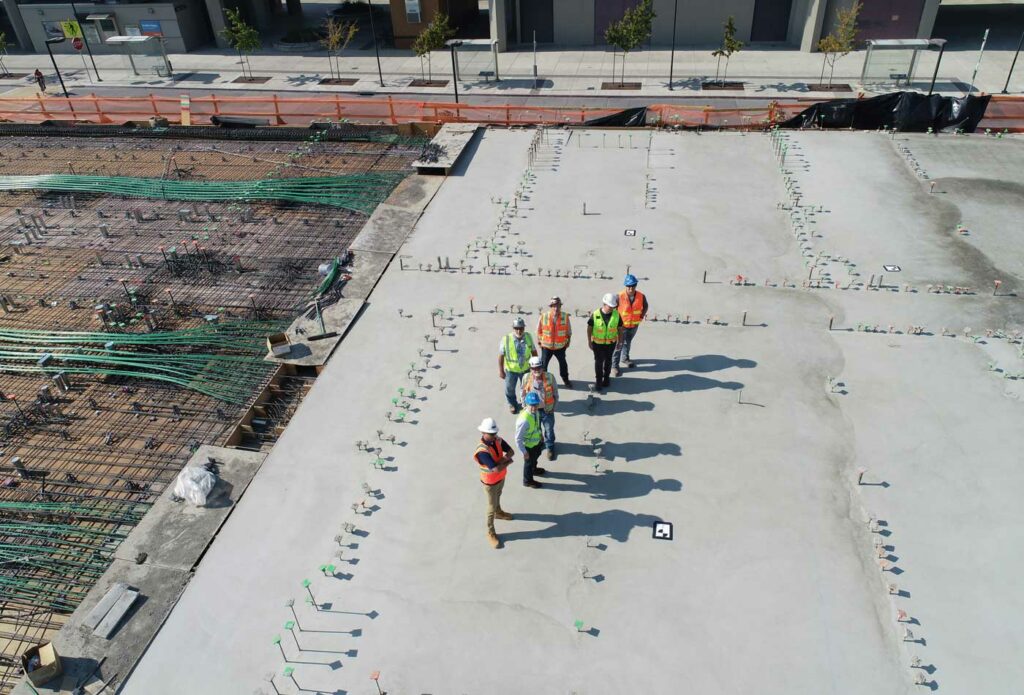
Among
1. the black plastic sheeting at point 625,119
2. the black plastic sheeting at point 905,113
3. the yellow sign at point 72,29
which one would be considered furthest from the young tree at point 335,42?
the black plastic sheeting at point 905,113

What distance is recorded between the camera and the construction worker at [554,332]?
32.4 feet

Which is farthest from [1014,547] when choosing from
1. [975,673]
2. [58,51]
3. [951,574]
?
[58,51]

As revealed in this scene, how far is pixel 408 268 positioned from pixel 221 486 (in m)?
6.26

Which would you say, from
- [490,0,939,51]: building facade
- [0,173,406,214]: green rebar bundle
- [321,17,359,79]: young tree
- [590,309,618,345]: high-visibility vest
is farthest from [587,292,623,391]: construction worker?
[490,0,939,51]: building facade

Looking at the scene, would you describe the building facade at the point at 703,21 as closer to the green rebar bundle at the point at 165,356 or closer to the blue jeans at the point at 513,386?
the green rebar bundle at the point at 165,356

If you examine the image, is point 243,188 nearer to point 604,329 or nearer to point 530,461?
point 604,329

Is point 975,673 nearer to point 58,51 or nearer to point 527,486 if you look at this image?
point 527,486

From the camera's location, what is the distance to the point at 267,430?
35.1ft

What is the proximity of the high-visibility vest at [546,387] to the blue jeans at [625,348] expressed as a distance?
6.42ft

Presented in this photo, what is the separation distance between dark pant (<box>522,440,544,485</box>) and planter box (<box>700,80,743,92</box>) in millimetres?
24946

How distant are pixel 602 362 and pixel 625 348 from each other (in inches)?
34.4

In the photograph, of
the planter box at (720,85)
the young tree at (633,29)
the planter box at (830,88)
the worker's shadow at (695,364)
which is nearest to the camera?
the worker's shadow at (695,364)

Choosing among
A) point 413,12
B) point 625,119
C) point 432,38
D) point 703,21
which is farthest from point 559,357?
point 413,12

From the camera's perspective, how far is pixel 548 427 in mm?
9391
